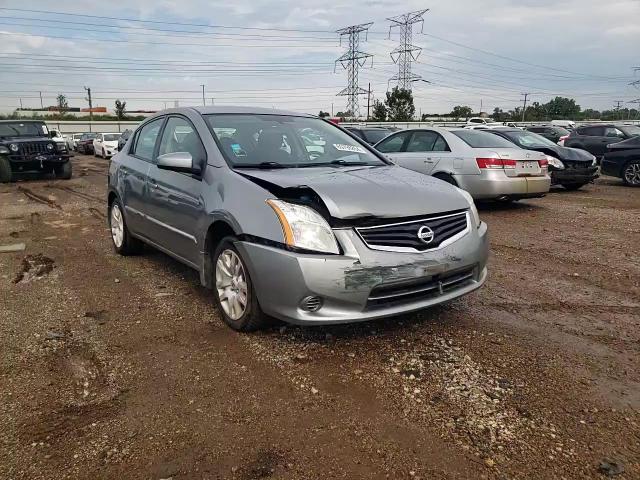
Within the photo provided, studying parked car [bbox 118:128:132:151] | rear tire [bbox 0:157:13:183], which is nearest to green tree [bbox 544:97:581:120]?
parked car [bbox 118:128:132:151]

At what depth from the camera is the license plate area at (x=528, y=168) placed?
28.9ft

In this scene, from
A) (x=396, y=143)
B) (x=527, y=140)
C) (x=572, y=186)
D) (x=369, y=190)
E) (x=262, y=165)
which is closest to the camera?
(x=369, y=190)

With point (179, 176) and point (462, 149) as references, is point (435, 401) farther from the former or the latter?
point (462, 149)

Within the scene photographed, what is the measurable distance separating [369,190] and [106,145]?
28.1 m

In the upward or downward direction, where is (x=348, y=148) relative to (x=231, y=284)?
upward

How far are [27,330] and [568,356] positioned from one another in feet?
12.2

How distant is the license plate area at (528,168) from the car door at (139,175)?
235 inches

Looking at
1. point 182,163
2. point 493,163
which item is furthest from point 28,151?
point 182,163

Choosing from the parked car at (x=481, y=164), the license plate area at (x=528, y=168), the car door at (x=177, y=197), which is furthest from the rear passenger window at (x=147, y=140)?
the license plate area at (x=528, y=168)

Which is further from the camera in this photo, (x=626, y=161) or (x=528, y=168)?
(x=626, y=161)

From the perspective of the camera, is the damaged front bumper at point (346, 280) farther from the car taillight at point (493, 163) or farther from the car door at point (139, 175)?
the car taillight at point (493, 163)

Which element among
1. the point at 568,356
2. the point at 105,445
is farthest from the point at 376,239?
the point at 105,445

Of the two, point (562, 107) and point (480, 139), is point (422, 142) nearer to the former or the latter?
point (480, 139)

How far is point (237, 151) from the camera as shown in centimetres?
422
